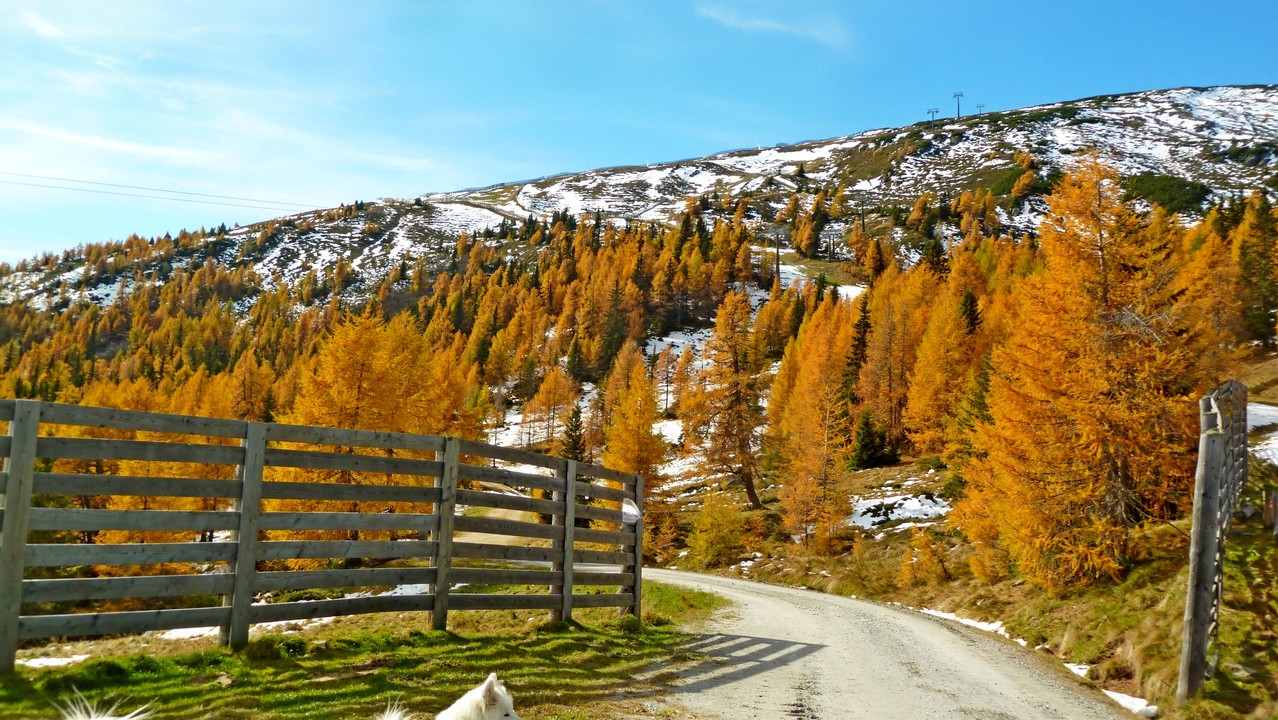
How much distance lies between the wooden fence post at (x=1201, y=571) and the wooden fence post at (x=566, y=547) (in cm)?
767

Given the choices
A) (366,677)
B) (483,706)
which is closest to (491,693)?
(483,706)

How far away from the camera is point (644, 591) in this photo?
1866cm

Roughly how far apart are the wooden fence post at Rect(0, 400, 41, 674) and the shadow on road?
5.90 meters

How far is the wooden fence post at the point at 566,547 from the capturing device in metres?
10.1

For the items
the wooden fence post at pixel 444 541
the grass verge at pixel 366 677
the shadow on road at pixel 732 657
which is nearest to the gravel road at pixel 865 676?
the shadow on road at pixel 732 657

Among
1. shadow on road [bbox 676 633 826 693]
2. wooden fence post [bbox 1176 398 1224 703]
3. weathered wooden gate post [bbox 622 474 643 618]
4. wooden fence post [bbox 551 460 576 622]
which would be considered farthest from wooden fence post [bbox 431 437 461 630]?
Answer: wooden fence post [bbox 1176 398 1224 703]

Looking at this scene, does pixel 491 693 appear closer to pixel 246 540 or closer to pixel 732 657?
pixel 246 540

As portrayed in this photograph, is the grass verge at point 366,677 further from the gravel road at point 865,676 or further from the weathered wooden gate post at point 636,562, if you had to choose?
the weathered wooden gate post at point 636,562

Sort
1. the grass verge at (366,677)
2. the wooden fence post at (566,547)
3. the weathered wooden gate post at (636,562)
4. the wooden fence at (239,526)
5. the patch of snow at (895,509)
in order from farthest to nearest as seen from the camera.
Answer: the patch of snow at (895,509) → the weathered wooden gate post at (636,562) → the wooden fence post at (566,547) → the wooden fence at (239,526) → the grass verge at (366,677)

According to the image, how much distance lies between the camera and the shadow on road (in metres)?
8.17

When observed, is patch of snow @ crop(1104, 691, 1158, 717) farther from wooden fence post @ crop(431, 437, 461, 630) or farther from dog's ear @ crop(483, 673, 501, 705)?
wooden fence post @ crop(431, 437, 461, 630)

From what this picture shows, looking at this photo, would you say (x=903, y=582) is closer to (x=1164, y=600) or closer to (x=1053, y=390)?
(x=1053, y=390)

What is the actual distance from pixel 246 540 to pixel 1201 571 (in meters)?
10.7

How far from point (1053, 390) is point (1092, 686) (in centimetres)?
736
